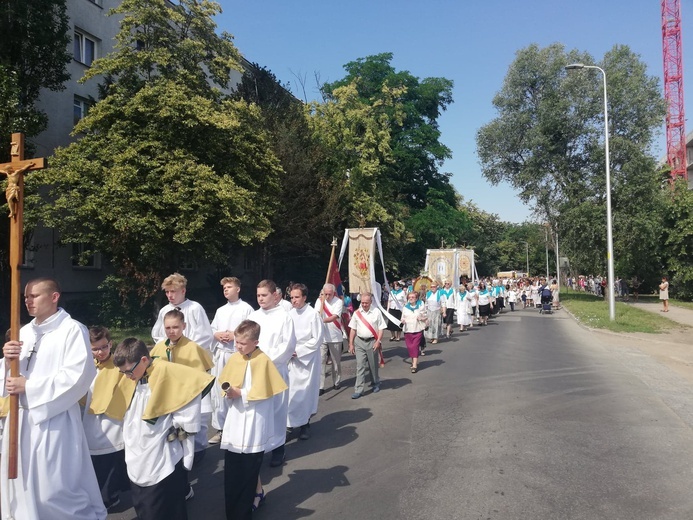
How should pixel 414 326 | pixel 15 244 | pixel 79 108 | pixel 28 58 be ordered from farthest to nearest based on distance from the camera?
pixel 79 108 < pixel 28 58 < pixel 414 326 < pixel 15 244

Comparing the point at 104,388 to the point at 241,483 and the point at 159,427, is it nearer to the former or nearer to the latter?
the point at 159,427

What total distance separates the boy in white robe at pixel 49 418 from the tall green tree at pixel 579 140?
1316 inches

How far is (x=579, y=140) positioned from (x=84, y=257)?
28813 mm

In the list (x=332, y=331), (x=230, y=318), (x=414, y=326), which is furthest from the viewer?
(x=414, y=326)

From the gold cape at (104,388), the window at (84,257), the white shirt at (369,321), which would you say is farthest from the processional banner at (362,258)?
the gold cape at (104,388)

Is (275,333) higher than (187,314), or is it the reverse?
(187,314)

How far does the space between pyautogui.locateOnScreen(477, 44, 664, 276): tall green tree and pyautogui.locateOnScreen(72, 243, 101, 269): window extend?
24729 millimetres

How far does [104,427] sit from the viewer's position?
4707mm

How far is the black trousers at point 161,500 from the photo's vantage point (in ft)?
12.6

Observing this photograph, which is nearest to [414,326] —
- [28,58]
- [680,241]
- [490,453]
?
[490,453]

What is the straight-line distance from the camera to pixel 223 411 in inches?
252

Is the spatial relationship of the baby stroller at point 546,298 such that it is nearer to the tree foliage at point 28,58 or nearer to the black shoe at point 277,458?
the tree foliage at point 28,58

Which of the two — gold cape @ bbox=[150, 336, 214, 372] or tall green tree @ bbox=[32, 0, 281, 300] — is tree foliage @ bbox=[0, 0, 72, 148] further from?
gold cape @ bbox=[150, 336, 214, 372]

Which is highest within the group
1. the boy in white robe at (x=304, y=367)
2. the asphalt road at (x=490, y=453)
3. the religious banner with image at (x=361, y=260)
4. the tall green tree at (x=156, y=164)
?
the tall green tree at (x=156, y=164)
